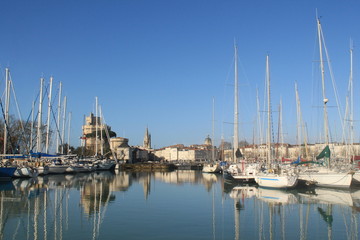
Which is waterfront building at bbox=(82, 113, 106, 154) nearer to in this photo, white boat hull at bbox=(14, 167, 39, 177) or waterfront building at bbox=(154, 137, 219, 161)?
waterfront building at bbox=(154, 137, 219, 161)

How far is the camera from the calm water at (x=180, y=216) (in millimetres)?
14719

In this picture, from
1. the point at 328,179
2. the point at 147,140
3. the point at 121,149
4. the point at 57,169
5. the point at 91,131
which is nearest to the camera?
the point at 328,179

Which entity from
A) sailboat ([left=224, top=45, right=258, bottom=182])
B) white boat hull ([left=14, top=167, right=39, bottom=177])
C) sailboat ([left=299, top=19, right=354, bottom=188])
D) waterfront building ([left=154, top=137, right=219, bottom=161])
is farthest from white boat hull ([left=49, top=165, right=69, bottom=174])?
waterfront building ([left=154, top=137, right=219, bottom=161])

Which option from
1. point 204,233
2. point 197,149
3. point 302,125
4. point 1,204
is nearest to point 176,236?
point 204,233

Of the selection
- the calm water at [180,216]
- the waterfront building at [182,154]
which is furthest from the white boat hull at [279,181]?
the waterfront building at [182,154]

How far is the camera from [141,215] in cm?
1895

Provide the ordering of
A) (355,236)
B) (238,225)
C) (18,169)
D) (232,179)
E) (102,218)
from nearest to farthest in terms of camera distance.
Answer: (355,236) → (238,225) → (102,218) → (232,179) → (18,169)

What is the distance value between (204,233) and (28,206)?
11389 mm

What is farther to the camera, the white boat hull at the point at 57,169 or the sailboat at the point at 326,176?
the white boat hull at the point at 57,169

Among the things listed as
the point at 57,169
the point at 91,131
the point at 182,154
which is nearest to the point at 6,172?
the point at 57,169

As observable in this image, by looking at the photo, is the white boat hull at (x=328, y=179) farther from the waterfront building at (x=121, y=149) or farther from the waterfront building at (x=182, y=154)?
the waterfront building at (x=182, y=154)

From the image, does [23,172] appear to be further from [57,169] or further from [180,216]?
[180,216]

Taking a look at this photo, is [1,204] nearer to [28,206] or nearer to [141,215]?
[28,206]

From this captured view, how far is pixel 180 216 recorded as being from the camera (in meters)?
18.9
